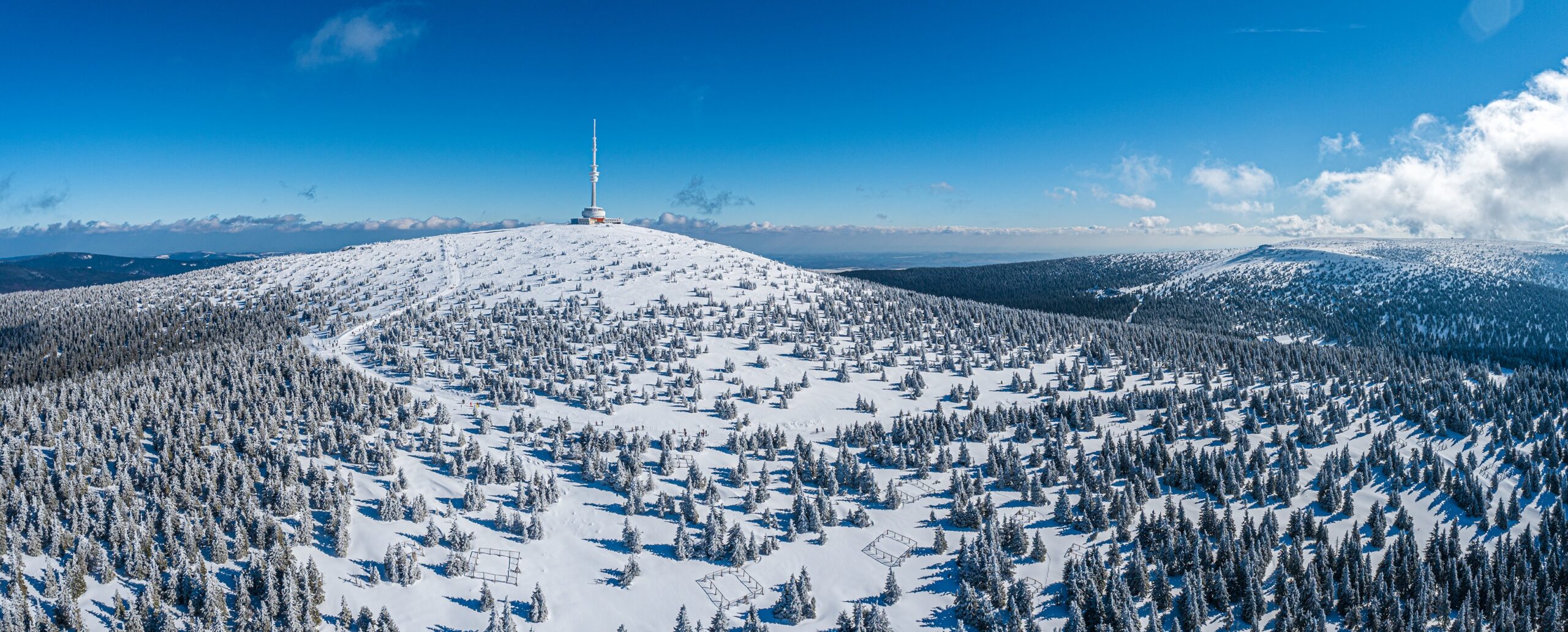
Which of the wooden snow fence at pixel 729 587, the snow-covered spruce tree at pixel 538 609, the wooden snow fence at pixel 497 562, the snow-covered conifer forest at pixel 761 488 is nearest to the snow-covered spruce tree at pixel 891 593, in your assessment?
the snow-covered conifer forest at pixel 761 488

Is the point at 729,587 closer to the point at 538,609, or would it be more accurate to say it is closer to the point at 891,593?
the point at 891,593

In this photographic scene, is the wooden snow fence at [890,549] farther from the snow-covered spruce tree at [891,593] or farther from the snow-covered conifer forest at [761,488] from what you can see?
the snow-covered spruce tree at [891,593]

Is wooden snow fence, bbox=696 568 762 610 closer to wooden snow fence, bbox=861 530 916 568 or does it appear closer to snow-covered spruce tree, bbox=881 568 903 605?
snow-covered spruce tree, bbox=881 568 903 605

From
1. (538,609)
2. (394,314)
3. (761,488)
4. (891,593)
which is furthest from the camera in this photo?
(394,314)

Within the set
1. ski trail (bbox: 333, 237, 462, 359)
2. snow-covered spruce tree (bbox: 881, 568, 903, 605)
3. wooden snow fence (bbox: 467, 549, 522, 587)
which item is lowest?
snow-covered spruce tree (bbox: 881, 568, 903, 605)

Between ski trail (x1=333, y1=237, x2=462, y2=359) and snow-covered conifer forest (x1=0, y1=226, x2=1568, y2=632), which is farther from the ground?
ski trail (x1=333, y1=237, x2=462, y2=359)

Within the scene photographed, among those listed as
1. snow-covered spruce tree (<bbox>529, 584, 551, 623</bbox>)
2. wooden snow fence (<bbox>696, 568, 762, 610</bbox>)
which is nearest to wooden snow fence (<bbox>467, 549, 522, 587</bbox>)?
snow-covered spruce tree (<bbox>529, 584, 551, 623</bbox>)

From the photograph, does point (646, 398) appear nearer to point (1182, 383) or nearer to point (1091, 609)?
point (1091, 609)

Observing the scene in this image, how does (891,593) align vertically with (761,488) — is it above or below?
below

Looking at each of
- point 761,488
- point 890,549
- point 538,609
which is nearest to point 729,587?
point 761,488

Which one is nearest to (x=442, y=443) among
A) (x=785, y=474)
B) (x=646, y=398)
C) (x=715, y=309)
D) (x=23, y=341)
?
(x=646, y=398)
